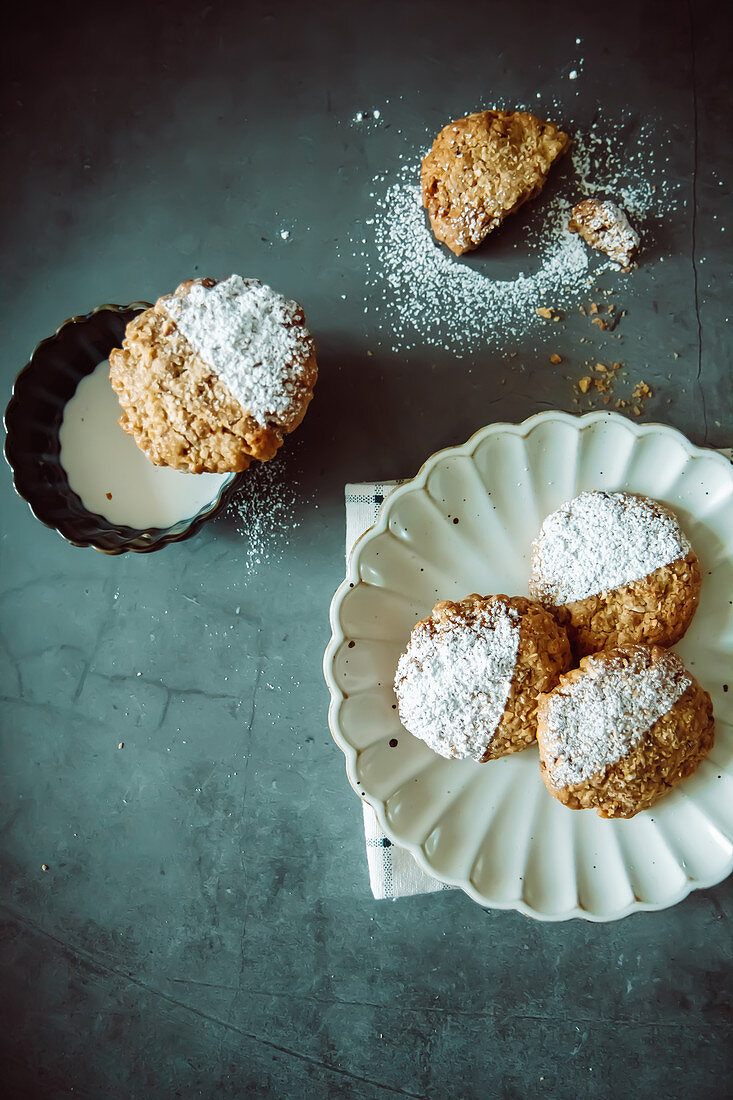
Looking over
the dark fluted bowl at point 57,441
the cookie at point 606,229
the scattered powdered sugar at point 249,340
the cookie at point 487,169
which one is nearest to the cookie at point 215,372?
the scattered powdered sugar at point 249,340

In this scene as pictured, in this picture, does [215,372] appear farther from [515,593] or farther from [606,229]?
[606,229]

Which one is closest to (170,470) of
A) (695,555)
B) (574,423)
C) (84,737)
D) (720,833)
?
(84,737)

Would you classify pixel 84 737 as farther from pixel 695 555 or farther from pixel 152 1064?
pixel 695 555

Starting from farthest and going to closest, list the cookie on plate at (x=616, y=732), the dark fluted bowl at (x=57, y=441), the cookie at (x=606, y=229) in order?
the cookie at (x=606, y=229) < the dark fluted bowl at (x=57, y=441) < the cookie on plate at (x=616, y=732)

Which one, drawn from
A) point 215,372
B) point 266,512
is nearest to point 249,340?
point 215,372

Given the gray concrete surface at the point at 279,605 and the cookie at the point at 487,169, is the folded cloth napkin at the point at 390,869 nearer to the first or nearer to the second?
the gray concrete surface at the point at 279,605
